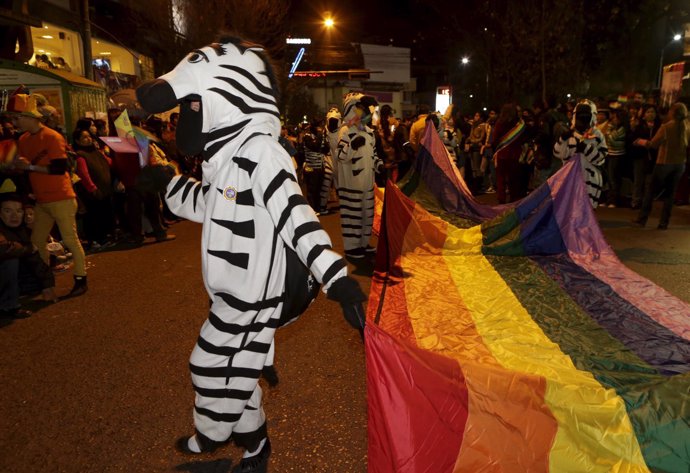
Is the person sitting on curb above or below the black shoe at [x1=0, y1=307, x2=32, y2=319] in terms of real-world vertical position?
above

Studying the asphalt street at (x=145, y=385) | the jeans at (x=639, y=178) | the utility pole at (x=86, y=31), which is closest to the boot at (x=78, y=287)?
the asphalt street at (x=145, y=385)

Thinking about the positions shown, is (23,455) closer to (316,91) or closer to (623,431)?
(623,431)

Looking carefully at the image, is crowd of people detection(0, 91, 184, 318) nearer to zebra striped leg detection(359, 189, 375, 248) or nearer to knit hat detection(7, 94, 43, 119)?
knit hat detection(7, 94, 43, 119)

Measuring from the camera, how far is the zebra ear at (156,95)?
2387 millimetres

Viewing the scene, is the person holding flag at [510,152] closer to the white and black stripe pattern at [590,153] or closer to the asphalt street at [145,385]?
the white and black stripe pattern at [590,153]

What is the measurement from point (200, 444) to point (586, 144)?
6.06 metres

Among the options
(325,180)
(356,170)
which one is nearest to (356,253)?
(356,170)

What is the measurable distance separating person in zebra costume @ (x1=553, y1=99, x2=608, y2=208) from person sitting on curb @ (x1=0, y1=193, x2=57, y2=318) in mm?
6356

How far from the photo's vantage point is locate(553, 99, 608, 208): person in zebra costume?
680 cm

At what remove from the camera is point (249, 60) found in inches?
102

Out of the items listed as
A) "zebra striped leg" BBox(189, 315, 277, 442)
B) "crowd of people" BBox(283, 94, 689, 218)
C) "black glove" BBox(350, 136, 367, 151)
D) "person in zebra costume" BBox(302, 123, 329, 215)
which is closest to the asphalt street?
"zebra striped leg" BBox(189, 315, 277, 442)

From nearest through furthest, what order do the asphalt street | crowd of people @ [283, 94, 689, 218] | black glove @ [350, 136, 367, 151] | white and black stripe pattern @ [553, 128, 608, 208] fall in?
the asphalt street < white and black stripe pattern @ [553, 128, 608, 208] < black glove @ [350, 136, 367, 151] < crowd of people @ [283, 94, 689, 218]

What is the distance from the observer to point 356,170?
703cm

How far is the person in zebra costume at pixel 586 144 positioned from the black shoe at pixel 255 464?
5569 millimetres
